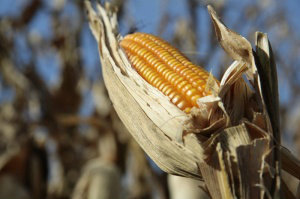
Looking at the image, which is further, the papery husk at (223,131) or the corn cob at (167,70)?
the corn cob at (167,70)

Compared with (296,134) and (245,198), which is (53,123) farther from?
(245,198)

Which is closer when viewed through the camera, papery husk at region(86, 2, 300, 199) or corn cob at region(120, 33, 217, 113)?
papery husk at region(86, 2, 300, 199)

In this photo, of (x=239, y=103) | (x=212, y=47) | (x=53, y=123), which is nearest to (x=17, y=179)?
(x=53, y=123)

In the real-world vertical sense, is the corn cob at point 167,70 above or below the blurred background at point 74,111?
above

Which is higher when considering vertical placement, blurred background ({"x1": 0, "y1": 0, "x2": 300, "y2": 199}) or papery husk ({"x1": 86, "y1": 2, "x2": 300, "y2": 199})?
papery husk ({"x1": 86, "y1": 2, "x2": 300, "y2": 199})
